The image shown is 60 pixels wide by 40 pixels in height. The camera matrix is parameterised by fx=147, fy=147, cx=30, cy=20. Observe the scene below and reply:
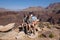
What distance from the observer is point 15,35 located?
46.0ft

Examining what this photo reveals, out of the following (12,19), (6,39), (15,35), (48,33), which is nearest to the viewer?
(6,39)

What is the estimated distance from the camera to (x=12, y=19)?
12131cm

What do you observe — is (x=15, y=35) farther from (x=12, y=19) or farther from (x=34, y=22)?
(x=12, y=19)

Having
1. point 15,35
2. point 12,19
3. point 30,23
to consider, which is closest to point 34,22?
point 30,23

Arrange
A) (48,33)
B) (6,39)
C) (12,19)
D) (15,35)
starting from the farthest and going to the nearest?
(12,19), (48,33), (15,35), (6,39)

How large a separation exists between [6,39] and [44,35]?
3918mm

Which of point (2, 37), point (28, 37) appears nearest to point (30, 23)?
point (28, 37)

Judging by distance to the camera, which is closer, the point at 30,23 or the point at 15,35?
the point at 15,35

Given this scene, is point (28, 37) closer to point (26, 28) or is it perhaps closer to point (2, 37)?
point (26, 28)

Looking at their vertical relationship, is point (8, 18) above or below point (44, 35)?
below

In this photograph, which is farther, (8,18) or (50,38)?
(8,18)

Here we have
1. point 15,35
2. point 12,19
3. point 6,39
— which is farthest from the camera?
point 12,19

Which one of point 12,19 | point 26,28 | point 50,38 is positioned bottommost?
point 12,19

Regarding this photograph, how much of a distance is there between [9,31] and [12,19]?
107 m
